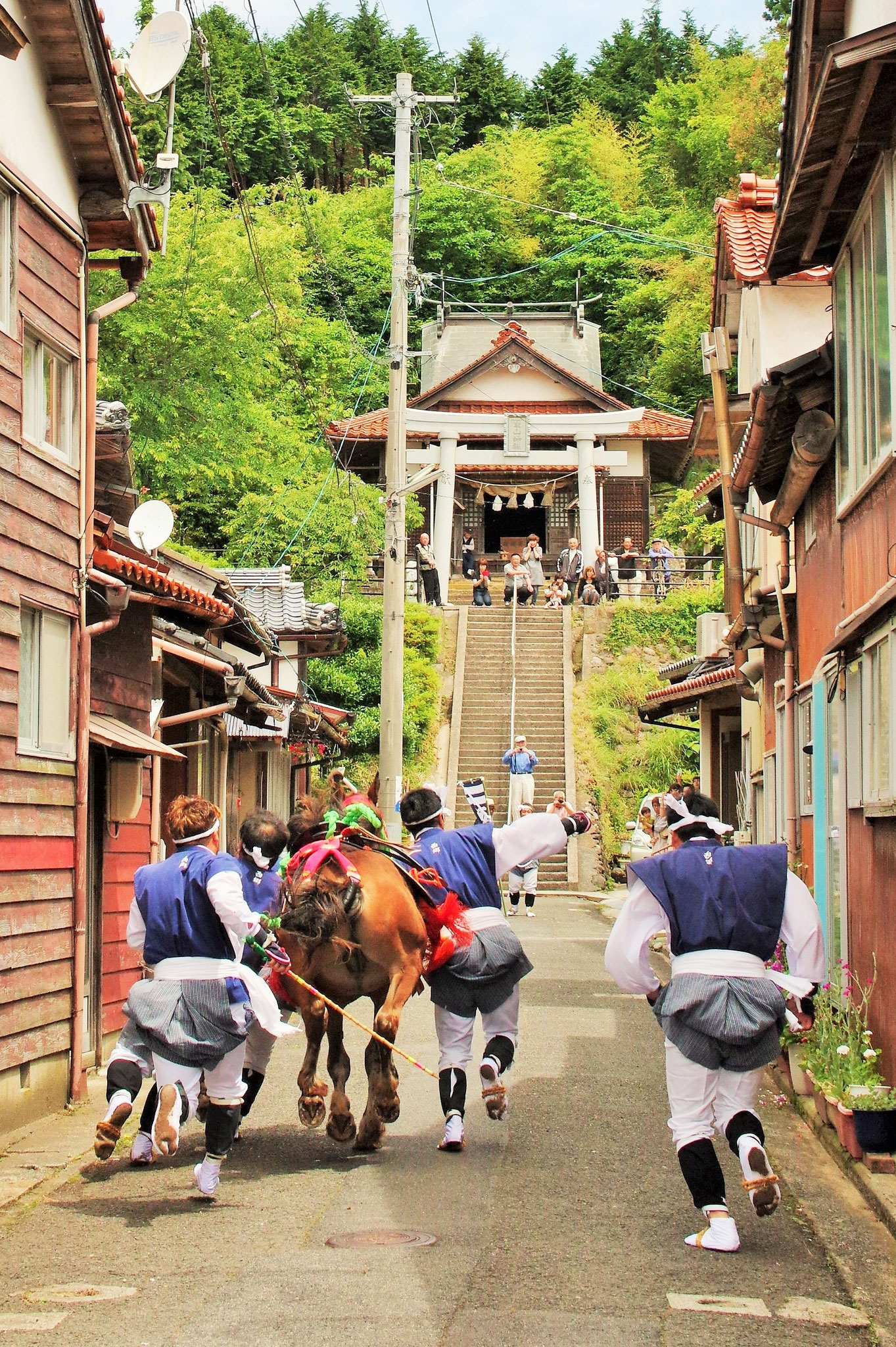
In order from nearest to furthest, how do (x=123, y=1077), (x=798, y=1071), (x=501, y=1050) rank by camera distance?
(x=123, y=1077), (x=501, y=1050), (x=798, y=1071)

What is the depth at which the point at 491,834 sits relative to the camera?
8.73 meters

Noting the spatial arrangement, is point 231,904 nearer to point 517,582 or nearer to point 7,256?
point 7,256

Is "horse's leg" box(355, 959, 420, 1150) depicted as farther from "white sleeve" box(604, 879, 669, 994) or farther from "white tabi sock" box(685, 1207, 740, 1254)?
"white tabi sock" box(685, 1207, 740, 1254)

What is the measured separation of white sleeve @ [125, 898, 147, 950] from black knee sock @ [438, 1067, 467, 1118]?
6.23ft

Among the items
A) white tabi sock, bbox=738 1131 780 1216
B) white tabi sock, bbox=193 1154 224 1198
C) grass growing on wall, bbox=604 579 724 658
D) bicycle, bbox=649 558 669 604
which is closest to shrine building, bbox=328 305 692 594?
bicycle, bbox=649 558 669 604

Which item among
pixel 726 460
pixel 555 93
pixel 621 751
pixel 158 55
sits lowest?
pixel 621 751

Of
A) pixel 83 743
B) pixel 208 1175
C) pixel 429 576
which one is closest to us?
pixel 208 1175

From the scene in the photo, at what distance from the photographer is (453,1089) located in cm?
825

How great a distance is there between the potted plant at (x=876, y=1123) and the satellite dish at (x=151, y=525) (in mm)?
7058

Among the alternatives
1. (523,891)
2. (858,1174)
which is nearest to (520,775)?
(523,891)

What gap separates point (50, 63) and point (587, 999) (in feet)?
30.9

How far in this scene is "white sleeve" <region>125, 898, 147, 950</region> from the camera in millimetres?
7438

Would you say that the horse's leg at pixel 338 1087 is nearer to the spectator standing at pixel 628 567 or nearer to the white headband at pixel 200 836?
the white headband at pixel 200 836

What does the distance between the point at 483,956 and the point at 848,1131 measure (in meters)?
2.15
